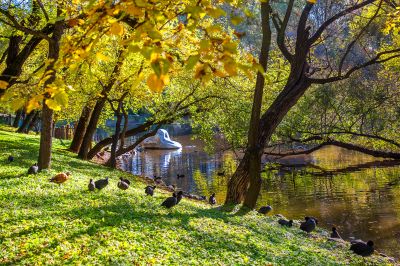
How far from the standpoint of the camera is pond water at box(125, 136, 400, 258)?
57.2ft

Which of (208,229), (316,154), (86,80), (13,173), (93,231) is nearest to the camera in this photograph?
(93,231)

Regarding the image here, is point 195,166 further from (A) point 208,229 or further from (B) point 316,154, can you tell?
(A) point 208,229

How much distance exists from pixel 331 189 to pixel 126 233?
20.8 m

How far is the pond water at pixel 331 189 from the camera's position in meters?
17.4

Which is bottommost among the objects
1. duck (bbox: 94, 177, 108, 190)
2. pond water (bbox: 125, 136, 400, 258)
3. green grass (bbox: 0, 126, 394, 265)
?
pond water (bbox: 125, 136, 400, 258)

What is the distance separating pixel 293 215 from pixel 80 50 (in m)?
18.7

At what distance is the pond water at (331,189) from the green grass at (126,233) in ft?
10.5

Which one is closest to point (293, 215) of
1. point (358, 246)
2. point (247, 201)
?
point (247, 201)

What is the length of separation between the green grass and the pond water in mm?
3215

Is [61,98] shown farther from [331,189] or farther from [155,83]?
[331,189]

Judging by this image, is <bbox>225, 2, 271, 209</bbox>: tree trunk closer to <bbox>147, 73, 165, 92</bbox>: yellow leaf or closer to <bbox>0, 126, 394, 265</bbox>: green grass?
<bbox>0, 126, 394, 265</bbox>: green grass

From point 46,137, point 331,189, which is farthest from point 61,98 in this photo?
point 331,189

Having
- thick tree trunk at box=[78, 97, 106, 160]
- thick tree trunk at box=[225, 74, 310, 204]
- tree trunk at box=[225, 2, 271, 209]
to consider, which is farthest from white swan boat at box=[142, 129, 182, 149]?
thick tree trunk at box=[225, 74, 310, 204]

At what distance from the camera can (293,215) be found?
2080cm
